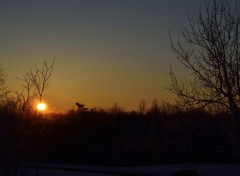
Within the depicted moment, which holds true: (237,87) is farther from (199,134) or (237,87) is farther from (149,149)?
(149,149)

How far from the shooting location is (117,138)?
102 feet

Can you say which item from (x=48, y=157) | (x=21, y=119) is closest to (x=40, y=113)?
(x=21, y=119)

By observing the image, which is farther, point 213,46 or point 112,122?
point 112,122

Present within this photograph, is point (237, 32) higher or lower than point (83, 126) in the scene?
lower

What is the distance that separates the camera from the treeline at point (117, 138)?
39.8ft

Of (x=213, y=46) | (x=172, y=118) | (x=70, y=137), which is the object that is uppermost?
(x=70, y=137)

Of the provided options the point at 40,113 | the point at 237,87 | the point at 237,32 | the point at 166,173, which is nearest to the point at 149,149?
the point at 237,87

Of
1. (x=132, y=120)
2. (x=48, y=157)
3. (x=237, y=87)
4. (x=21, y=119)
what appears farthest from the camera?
(x=132, y=120)

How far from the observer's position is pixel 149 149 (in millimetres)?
12836

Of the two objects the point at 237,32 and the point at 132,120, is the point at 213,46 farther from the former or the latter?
the point at 132,120

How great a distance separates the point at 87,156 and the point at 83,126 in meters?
4.72

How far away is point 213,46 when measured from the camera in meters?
12.0

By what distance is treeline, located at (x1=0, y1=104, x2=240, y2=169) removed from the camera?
12117 millimetres

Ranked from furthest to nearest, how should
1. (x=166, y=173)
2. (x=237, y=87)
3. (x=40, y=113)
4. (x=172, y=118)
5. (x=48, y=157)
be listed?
1. (x=48, y=157)
2. (x=166, y=173)
3. (x=40, y=113)
4. (x=172, y=118)
5. (x=237, y=87)
